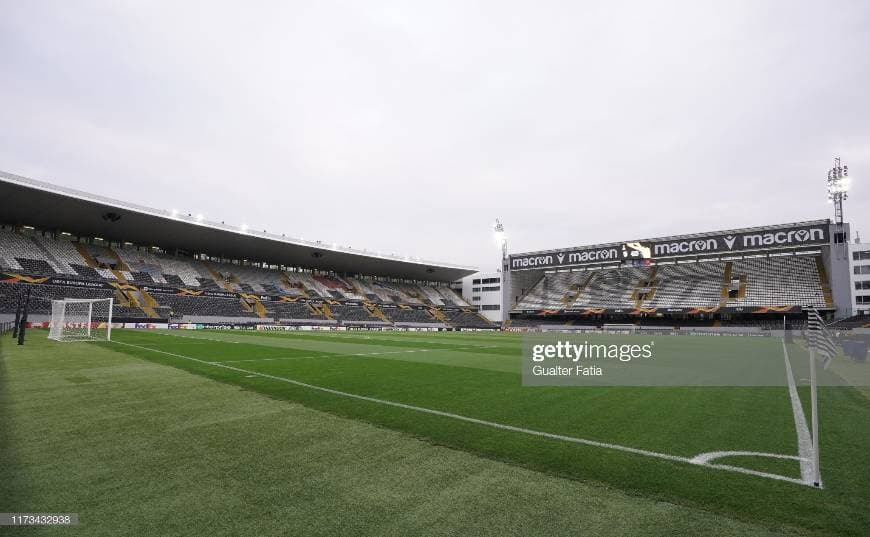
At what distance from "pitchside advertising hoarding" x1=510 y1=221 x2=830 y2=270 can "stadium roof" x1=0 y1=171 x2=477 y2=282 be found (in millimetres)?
23529

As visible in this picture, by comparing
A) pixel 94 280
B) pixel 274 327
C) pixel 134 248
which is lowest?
pixel 274 327

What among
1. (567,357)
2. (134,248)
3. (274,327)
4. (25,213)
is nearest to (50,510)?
(567,357)

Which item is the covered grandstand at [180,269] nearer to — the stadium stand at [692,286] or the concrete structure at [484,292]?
the concrete structure at [484,292]

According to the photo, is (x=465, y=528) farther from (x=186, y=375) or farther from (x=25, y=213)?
(x=25, y=213)

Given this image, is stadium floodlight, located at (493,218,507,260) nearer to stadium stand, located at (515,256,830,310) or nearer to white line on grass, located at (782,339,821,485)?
stadium stand, located at (515,256,830,310)

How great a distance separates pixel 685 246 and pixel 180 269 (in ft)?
224

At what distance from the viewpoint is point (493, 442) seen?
564cm

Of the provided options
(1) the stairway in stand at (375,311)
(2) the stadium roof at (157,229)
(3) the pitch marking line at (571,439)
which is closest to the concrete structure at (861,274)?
(2) the stadium roof at (157,229)

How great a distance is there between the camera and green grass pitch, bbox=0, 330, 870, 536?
3529 millimetres

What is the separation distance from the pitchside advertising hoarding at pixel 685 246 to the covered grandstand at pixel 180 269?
16.1 m

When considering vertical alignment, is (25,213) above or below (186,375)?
above

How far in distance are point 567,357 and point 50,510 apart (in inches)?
639

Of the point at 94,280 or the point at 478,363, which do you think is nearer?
the point at 478,363

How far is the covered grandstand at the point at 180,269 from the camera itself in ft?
139
